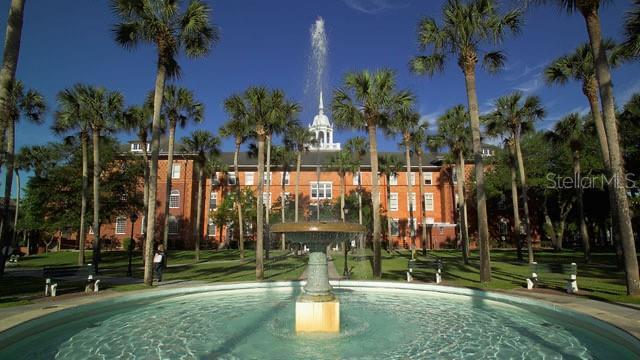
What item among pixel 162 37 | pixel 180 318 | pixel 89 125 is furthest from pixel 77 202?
pixel 180 318

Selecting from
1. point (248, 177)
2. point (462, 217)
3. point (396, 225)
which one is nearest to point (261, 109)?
point (462, 217)

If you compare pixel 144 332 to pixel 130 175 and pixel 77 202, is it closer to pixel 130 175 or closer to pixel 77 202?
pixel 77 202

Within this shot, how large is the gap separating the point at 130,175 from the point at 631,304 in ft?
129

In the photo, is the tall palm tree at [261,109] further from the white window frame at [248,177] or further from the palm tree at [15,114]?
the white window frame at [248,177]

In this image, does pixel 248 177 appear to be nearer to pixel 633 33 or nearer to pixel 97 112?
pixel 97 112

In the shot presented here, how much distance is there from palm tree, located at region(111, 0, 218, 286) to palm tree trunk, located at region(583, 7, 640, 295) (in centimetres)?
1397

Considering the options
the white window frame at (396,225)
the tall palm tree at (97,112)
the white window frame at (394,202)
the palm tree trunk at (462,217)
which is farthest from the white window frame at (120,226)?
the palm tree trunk at (462,217)

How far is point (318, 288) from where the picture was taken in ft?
26.8

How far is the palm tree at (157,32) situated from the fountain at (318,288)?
29.4 ft

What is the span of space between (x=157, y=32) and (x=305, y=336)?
1362cm

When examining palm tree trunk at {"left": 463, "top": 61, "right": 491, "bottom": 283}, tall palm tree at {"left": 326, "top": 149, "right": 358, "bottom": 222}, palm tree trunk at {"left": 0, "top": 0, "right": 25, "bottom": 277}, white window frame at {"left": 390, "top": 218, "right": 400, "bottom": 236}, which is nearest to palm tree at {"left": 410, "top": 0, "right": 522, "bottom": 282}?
palm tree trunk at {"left": 463, "top": 61, "right": 491, "bottom": 283}

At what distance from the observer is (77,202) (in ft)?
112

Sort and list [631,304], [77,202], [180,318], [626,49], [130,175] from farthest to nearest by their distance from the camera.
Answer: [130,175] → [77,202] → [626,49] → [631,304] → [180,318]

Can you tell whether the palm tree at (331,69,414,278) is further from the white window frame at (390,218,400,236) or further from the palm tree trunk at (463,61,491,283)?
the white window frame at (390,218,400,236)
